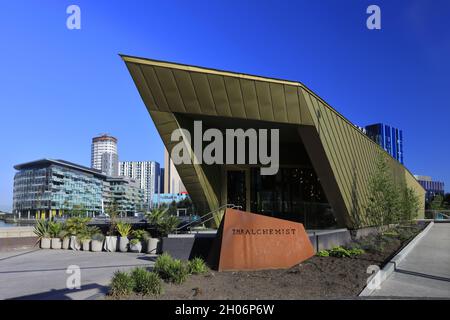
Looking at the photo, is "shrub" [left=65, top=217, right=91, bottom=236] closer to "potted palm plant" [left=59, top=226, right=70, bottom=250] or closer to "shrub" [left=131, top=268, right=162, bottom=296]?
"potted palm plant" [left=59, top=226, right=70, bottom=250]

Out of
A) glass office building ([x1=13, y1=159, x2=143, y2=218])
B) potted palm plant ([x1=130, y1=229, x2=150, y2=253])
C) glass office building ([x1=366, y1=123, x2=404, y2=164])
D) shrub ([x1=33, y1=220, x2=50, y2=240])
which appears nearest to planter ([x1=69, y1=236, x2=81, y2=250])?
shrub ([x1=33, y1=220, x2=50, y2=240])

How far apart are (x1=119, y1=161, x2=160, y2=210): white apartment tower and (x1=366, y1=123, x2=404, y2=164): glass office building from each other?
56.3 metres

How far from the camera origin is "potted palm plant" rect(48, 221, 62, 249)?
17.5m

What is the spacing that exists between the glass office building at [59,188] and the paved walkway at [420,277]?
274ft

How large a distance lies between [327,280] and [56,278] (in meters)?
6.64

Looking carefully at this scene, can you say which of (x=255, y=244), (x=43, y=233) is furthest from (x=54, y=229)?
(x=255, y=244)

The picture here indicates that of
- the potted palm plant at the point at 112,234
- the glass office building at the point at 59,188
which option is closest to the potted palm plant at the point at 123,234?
the potted palm plant at the point at 112,234

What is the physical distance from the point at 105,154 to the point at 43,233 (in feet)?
334

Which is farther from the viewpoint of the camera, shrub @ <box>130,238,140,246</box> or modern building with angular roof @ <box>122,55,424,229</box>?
modern building with angular roof @ <box>122,55,424,229</box>

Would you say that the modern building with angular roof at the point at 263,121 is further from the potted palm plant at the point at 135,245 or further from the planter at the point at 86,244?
the planter at the point at 86,244

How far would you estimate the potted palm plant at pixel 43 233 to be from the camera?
691 inches

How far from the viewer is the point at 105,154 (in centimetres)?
11562

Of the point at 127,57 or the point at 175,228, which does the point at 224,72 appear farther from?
the point at 175,228

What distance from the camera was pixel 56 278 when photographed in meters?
9.69
